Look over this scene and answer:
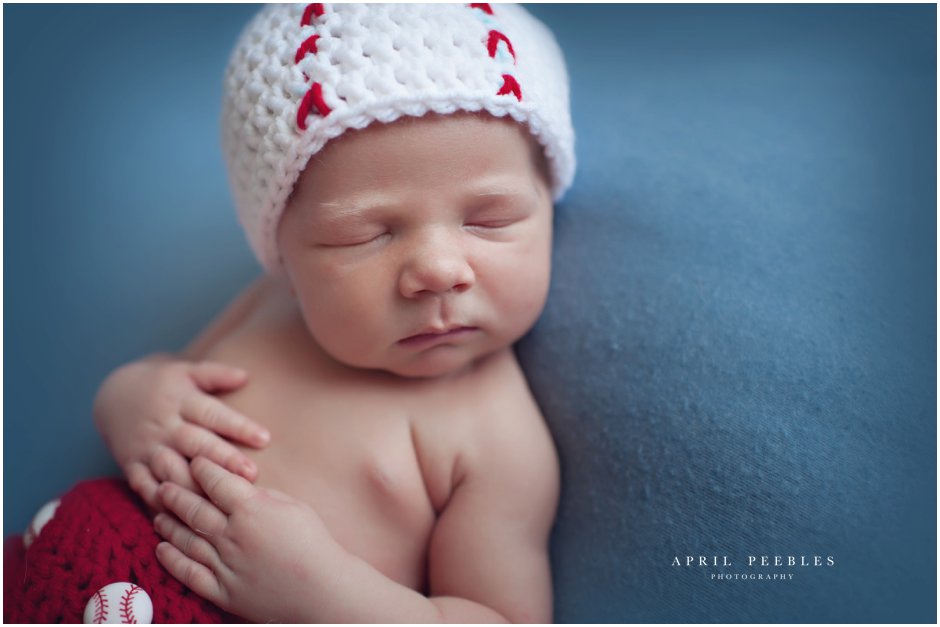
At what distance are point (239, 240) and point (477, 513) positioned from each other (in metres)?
0.85

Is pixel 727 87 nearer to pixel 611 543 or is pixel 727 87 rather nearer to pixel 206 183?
pixel 611 543

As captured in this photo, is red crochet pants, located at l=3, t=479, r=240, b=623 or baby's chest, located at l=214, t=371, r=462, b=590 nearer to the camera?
red crochet pants, located at l=3, t=479, r=240, b=623

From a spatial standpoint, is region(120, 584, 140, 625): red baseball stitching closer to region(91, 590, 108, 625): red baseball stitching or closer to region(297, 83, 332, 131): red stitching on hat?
region(91, 590, 108, 625): red baseball stitching

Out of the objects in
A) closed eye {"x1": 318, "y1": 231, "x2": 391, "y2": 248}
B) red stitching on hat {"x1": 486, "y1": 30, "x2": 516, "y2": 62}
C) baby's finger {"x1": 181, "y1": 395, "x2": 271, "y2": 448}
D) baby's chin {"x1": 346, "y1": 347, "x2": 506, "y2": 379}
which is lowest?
baby's finger {"x1": 181, "y1": 395, "x2": 271, "y2": 448}

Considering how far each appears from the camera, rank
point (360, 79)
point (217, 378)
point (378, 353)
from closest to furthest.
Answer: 1. point (360, 79)
2. point (378, 353)
3. point (217, 378)

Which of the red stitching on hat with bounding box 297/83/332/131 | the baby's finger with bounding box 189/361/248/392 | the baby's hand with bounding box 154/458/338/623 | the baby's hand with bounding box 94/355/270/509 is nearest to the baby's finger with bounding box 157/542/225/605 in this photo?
the baby's hand with bounding box 154/458/338/623

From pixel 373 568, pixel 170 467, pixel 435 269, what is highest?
pixel 435 269

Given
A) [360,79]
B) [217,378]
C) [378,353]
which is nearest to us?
[360,79]

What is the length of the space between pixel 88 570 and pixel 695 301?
806 millimetres

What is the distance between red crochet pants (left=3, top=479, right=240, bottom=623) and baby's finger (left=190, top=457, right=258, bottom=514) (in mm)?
87

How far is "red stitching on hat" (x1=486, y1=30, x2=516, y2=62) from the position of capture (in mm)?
911

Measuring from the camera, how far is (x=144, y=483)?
1.02m

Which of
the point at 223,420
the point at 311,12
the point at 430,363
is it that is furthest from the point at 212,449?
the point at 311,12

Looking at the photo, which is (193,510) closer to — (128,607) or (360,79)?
(128,607)
